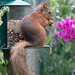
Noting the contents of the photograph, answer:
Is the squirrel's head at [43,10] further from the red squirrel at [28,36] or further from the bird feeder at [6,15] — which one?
the bird feeder at [6,15]

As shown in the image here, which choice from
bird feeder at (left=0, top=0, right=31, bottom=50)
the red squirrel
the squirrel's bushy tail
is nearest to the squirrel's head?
the red squirrel

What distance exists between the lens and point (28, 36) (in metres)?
2.20

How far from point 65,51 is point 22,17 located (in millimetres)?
1876

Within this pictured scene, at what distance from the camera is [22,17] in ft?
7.55

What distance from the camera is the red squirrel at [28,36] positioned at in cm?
206

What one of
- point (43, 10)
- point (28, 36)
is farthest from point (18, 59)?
point (43, 10)

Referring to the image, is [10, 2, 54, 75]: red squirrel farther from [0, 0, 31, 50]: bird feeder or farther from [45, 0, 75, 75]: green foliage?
[45, 0, 75, 75]: green foliage

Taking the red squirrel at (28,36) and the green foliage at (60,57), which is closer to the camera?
the red squirrel at (28,36)

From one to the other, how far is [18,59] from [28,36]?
253mm

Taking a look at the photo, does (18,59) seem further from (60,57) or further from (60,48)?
(60,48)

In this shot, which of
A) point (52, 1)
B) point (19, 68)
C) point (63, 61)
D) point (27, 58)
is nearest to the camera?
point (19, 68)

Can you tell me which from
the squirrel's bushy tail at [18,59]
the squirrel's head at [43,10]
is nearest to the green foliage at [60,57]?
the squirrel's head at [43,10]

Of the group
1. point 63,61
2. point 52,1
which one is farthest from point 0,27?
point 52,1

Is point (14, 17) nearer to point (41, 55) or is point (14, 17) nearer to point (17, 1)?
point (17, 1)
